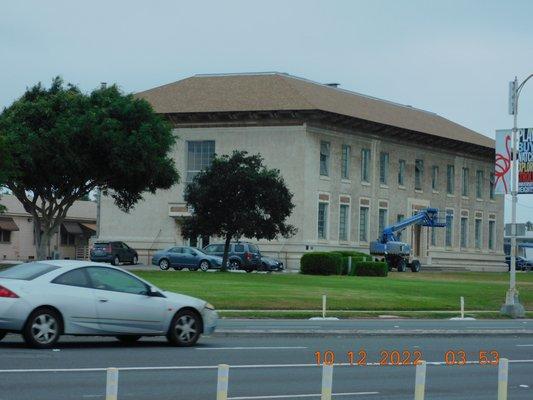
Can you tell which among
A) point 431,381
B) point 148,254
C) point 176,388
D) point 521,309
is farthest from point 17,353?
point 148,254

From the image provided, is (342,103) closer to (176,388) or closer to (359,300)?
(359,300)

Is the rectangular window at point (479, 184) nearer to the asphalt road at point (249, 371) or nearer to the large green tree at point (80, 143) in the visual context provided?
the large green tree at point (80, 143)

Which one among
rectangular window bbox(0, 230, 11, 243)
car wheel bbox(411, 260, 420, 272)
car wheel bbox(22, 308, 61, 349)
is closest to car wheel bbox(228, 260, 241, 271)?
car wheel bbox(411, 260, 420, 272)

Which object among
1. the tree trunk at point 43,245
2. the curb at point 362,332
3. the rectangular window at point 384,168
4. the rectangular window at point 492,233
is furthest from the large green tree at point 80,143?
the rectangular window at point 492,233

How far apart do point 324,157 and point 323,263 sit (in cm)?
1385

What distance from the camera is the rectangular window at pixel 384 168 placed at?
83.1m

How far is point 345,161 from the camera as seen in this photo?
79.4 metres

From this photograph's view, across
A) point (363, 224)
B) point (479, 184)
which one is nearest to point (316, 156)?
point (363, 224)

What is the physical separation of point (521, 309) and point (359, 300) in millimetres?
6461

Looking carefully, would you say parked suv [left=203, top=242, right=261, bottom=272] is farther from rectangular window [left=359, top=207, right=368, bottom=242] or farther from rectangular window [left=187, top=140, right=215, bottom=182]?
rectangular window [left=359, top=207, right=368, bottom=242]

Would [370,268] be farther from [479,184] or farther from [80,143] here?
[479,184]

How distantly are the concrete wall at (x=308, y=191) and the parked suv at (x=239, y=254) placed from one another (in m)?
8.40

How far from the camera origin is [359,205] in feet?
264

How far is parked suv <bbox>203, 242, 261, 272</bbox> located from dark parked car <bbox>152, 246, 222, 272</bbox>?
793 millimetres
